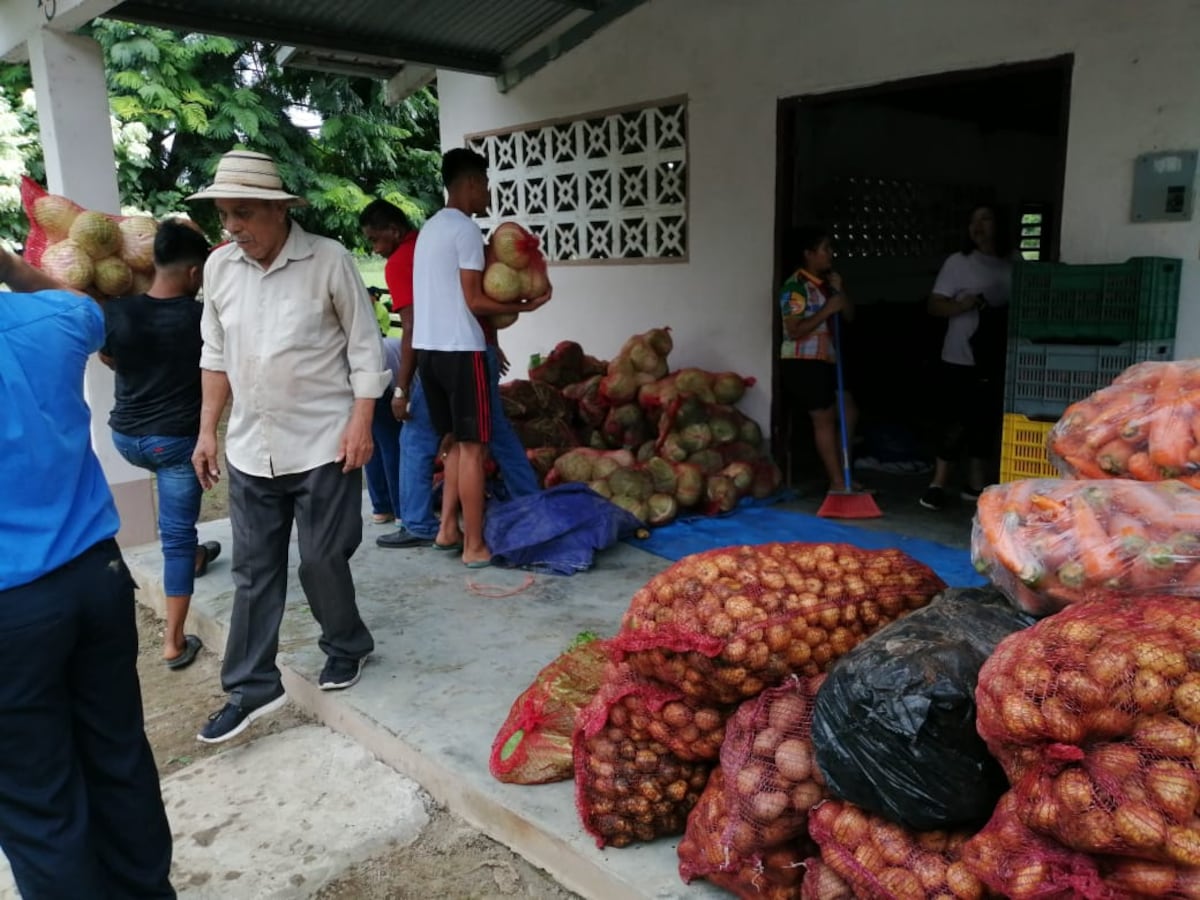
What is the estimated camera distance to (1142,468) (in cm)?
229

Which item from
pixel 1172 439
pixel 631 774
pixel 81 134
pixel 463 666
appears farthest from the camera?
pixel 81 134

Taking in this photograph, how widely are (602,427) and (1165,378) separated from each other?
431cm

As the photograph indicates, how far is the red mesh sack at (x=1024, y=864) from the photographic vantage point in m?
1.63

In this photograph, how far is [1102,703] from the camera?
165 centimetres

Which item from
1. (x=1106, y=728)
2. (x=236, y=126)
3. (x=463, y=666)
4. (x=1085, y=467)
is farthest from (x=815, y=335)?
(x=236, y=126)

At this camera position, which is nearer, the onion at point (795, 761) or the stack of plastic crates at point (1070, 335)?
the onion at point (795, 761)

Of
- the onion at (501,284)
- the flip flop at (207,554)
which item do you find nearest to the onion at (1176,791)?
the onion at (501,284)

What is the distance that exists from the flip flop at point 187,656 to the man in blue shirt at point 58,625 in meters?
2.02

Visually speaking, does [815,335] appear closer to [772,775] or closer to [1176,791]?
[772,775]

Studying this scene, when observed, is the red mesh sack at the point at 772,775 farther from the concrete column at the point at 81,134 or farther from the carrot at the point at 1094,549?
the concrete column at the point at 81,134

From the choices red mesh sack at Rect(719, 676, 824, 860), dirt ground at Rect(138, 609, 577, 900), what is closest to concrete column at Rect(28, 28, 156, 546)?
dirt ground at Rect(138, 609, 577, 900)

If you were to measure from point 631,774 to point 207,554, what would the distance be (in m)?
3.31

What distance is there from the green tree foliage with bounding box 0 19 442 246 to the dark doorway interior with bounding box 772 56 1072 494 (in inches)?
352

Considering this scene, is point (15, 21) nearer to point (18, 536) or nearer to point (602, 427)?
point (602, 427)
